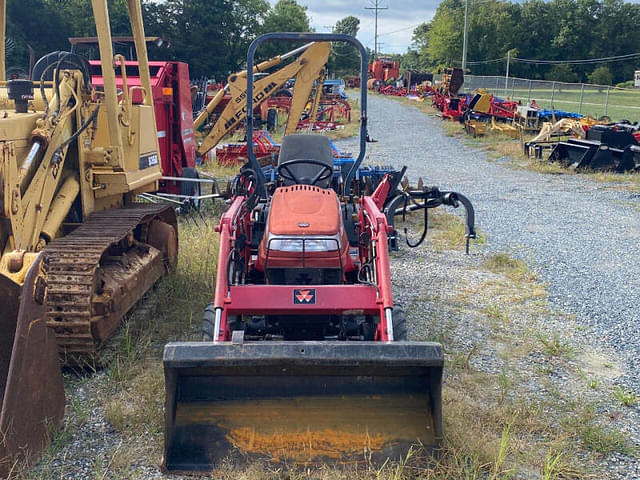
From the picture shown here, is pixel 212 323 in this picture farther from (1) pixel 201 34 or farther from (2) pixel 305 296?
(1) pixel 201 34

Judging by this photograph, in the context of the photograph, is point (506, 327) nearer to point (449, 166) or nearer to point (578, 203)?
point (578, 203)

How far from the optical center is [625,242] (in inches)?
354

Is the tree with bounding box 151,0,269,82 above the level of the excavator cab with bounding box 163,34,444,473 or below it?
above

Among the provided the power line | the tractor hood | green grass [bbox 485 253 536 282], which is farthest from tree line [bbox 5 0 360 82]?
the power line

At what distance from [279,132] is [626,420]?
19406 millimetres

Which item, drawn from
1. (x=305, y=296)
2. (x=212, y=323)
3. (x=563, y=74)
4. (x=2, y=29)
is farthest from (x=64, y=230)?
(x=563, y=74)

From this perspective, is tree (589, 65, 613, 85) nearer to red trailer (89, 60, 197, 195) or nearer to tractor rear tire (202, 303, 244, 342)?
red trailer (89, 60, 197, 195)

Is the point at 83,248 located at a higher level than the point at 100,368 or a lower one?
higher

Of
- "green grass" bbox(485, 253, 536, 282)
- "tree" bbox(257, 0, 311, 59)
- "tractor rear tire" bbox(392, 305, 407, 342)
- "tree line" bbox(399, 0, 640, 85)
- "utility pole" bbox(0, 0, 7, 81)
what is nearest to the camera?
"tractor rear tire" bbox(392, 305, 407, 342)

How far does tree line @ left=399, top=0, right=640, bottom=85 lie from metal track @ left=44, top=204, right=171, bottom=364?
5827cm

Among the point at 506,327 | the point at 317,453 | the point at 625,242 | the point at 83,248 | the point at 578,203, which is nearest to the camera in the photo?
the point at 317,453

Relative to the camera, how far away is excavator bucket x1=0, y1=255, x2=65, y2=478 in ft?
10.8

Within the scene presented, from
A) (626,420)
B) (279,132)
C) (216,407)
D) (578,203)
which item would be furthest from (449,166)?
(216,407)

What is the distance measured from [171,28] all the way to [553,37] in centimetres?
4113
